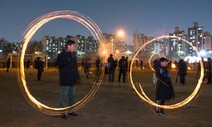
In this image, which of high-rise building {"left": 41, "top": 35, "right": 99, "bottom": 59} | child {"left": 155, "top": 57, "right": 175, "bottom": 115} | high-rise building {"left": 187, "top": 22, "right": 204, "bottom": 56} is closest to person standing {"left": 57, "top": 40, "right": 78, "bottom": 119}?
child {"left": 155, "top": 57, "right": 175, "bottom": 115}

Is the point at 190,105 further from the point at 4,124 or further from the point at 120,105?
the point at 4,124

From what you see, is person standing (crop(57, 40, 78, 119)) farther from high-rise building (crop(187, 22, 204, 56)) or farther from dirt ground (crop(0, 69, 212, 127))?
high-rise building (crop(187, 22, 204, 56))

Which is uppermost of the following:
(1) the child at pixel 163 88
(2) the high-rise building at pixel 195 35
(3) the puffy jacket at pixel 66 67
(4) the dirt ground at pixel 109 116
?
(2) the high-rise building at pixel 195 35

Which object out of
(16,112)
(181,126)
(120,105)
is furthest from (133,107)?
(16,112)

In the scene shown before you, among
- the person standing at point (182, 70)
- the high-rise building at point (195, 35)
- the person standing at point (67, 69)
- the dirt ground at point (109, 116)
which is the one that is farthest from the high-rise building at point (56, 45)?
the person standing at point (67, 69)

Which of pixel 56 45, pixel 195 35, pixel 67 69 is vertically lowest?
A: pixel 67 69

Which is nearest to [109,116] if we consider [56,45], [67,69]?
[67,69]

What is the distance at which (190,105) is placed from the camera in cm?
1218

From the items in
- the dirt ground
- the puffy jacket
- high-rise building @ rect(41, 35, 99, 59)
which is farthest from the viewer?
high-rise building @ rect(41, 35, 99, 59)

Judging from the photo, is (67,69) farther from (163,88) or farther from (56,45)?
(56,45)

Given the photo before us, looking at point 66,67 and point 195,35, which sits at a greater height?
point 195,35

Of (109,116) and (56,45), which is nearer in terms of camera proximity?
(109,116)

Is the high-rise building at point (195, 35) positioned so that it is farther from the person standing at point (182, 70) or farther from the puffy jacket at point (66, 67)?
the puffy jacket at point (66, 67)

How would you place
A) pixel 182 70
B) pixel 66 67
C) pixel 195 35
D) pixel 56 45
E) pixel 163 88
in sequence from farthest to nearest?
pixel 195 35, pixel 56 45, pixel 182 70, pixel 163 88, pixel 66 67
